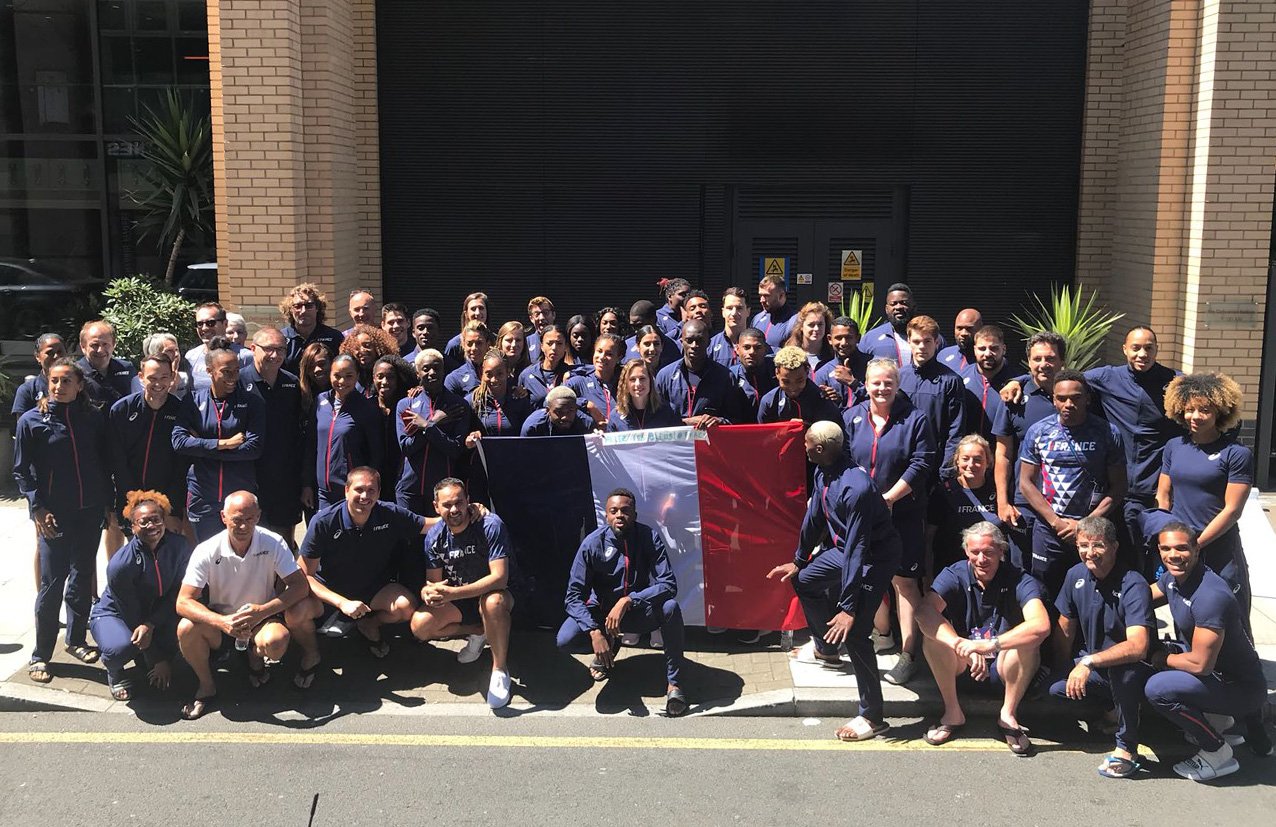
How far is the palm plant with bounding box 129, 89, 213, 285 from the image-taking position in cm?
1204

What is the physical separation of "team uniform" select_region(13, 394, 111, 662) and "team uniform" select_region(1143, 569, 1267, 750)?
6.38 metres

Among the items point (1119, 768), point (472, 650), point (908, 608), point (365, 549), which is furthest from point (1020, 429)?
point (365, 549)

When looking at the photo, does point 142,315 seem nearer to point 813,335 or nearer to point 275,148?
point 275,148

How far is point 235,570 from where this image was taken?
6895 millimetres

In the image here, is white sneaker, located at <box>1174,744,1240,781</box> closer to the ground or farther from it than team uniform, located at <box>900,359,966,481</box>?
closer to the ground

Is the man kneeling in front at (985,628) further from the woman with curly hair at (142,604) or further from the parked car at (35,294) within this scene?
the parked car at (35,294)

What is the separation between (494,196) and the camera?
1327 centimetres

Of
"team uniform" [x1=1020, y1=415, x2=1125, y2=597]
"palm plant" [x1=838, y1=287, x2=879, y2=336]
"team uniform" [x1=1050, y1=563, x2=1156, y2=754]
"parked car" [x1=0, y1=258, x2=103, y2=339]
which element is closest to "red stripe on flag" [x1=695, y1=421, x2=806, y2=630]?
"team uniform" [x1=1020, y1=415, x2=1125, y2=597]

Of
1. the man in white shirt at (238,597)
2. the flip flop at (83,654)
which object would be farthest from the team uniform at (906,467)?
the flip flop at (83,654)

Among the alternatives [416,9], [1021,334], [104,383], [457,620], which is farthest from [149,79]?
[1021,334]

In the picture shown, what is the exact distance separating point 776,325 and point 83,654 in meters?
5.83

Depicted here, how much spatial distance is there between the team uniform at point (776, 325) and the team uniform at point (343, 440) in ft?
11.4

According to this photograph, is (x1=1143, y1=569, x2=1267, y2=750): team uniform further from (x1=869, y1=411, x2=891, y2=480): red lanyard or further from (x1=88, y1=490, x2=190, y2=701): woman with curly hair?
(x1=88, y1=490, x2=190, y2=701): woman with curly hair

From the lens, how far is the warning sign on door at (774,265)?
13195mm
